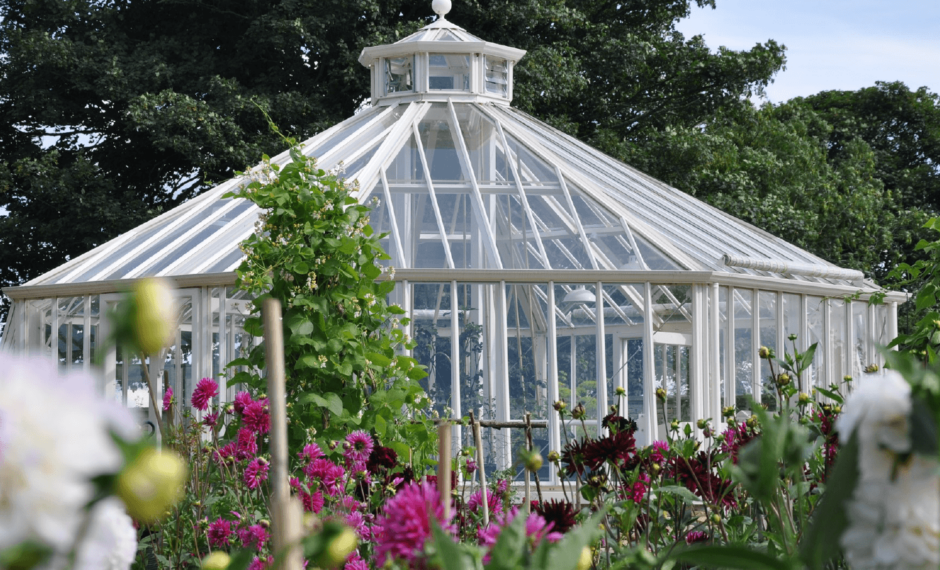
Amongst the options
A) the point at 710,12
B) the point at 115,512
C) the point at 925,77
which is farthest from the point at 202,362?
the point at 925,77

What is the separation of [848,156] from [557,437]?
14267 millimetres

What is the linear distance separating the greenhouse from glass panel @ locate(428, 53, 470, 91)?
30cm

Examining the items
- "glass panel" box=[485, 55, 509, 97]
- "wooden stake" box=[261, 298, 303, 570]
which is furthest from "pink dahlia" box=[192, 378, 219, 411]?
"glass panel" box=[485, 55, 509, 97]

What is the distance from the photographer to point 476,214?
7387 mm

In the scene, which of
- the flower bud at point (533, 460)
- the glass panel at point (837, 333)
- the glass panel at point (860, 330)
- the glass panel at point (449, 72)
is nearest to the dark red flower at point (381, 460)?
the flower bud at point (533, 460)

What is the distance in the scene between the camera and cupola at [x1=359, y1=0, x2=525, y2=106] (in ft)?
30.4

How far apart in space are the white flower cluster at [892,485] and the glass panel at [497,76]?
9117 mm

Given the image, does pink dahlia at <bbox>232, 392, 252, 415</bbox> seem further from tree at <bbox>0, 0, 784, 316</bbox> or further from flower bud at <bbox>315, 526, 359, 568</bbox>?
tree at <bbox>0, 0, 784, 316</bbox>

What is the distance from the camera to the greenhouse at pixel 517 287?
6848 millimetres

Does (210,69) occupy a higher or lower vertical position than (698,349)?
higher

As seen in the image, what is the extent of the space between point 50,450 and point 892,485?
47 cm

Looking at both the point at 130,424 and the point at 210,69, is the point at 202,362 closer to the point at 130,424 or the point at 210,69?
the point at 130,424

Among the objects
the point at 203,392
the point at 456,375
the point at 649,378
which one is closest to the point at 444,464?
the point at 203,392

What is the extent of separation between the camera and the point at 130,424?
0.47 metres
